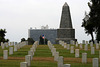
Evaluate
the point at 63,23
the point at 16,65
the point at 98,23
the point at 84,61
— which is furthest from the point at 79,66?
the point at 63,23

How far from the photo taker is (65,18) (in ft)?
219

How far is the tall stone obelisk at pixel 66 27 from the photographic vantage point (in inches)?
2630

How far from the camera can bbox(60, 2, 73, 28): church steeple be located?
66.8 meters

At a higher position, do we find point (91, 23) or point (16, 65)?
point (91, 23)

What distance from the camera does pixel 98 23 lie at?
53906 mm

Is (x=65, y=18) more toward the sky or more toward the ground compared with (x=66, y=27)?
more toward the sky

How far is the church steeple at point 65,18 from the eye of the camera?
2628 inches

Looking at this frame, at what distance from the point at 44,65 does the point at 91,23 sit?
36.9m

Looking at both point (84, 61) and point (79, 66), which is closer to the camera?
point (79, 66)

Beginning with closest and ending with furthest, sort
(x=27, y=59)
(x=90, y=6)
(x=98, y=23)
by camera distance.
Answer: (x=27, y=59)
(x=98, y=23)
(x=90, y=6)

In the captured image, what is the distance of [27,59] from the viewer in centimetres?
1841

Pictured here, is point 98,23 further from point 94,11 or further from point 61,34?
point 61,34

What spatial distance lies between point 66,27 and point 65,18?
1921mm

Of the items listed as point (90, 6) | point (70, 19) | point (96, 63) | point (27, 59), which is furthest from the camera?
point (70, 19)
